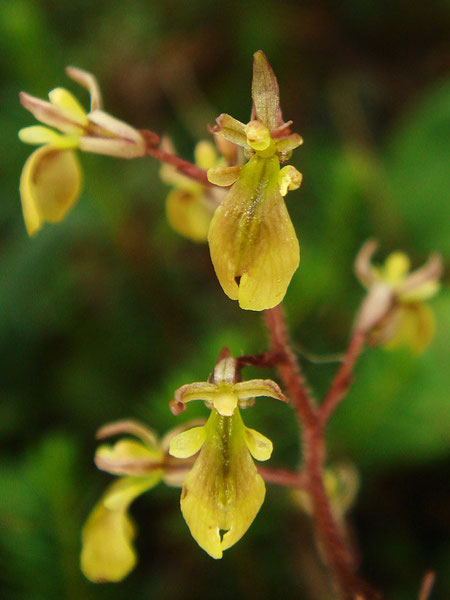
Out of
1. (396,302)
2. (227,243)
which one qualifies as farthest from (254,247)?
(396,302)

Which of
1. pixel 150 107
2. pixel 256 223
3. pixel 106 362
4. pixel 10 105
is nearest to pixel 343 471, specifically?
pixel 256 223

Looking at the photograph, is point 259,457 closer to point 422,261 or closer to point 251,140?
point 251,140

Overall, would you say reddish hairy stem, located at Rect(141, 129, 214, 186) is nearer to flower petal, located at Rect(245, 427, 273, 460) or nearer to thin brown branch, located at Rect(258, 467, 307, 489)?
flower petal, located at Rect(245, 427, 273, 460)

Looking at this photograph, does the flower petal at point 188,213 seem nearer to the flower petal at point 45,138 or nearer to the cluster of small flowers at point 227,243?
the cluster of small flowers at point 227,243

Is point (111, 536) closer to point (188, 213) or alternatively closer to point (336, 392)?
point (336, 392)

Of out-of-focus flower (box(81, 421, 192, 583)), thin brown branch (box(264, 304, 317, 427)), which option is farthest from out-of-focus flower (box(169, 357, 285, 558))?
out-of-focus flower (box(81, 421, 192, 583))
